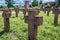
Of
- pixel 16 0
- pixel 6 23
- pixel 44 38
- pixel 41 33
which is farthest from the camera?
pixel 16 0

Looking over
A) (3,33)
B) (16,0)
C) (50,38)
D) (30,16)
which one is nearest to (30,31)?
(30,16)

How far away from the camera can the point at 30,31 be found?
16.8 ft

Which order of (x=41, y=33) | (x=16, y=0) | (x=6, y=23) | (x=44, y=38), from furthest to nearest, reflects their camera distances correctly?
(x=16, y=0), (x=6, y=23), (x=41, y=33), (x=44, y=38)

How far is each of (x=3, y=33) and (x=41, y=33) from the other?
3.76ft

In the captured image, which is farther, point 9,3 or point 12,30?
point 9,3

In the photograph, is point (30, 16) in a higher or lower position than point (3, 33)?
higher

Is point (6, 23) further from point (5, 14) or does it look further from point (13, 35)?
point (13, 35)

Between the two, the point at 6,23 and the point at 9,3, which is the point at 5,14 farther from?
the point at 9,3

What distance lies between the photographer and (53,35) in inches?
233

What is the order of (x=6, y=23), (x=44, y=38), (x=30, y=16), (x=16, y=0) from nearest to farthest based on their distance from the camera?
(x=30, y=16) < (x=44, y=38) < (x=6, y=23) < (x=16, y=0)

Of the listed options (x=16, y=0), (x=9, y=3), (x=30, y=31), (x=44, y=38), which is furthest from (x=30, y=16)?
(x=16, y=0)

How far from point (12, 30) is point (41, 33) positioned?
1.01 meters

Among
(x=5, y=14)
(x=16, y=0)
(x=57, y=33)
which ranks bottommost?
(x=16, y=0)

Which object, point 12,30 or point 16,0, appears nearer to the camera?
point 12,30
